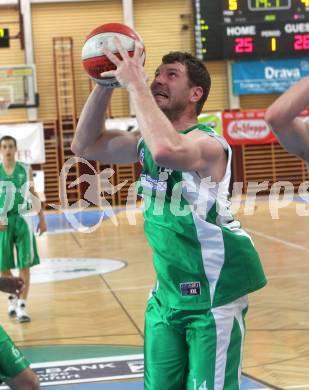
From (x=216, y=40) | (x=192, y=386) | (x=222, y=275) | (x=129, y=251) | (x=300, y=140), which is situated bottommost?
(x=129, y=251)

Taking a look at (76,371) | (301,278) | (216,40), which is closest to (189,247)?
(76,371)

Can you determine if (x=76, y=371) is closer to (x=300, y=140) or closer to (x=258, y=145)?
(x=300, y=140)

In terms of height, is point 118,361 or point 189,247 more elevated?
point 189,247

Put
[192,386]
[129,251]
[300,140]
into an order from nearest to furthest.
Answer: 1. [300,140]
2. [192,386]
3. [129,251]

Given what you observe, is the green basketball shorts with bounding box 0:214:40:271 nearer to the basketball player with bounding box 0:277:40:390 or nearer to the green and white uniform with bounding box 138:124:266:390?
the basketball player with bounding box 0:277:40:390

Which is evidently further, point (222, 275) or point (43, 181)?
point (43, 181)

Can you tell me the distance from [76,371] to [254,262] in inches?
104

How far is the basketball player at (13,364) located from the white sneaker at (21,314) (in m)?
3.56

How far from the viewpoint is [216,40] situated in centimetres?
1884

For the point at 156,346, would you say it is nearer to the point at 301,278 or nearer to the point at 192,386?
the point at 192,386

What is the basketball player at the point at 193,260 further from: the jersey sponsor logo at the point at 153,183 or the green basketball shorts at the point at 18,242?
the green basketball shorts at the point at 18,242

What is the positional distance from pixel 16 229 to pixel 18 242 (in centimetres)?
14

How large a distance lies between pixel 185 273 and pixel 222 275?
0.50 ft

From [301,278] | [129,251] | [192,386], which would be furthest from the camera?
[129,251]
